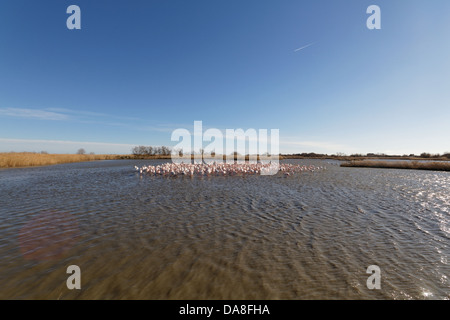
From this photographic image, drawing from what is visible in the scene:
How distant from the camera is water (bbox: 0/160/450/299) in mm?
3705

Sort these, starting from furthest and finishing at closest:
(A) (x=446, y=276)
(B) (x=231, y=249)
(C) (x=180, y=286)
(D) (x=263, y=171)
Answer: (D) (x=263, y=171), (B) (x=231, y=249), (A) (x=446, y=276), (C) (x=180, y=286)

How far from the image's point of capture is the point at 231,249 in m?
5.34

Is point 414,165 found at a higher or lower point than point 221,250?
higher

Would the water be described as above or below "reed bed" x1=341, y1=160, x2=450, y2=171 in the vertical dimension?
below

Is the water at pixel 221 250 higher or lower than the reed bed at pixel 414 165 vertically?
lower

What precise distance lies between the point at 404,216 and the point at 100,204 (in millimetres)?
14890

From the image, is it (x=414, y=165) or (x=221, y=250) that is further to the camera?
(x=414, y=165)

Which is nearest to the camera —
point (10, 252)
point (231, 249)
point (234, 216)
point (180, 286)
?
point (180, 286)

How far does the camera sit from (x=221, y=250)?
5273mm

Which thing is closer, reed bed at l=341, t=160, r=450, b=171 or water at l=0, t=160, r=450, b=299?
water at l=0, t=160, r=450, b=299

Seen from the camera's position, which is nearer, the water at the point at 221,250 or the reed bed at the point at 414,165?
the water at the point at 221,250

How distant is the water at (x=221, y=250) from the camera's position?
3705 millimetres

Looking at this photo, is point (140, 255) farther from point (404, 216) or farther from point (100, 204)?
point (404, 216)
